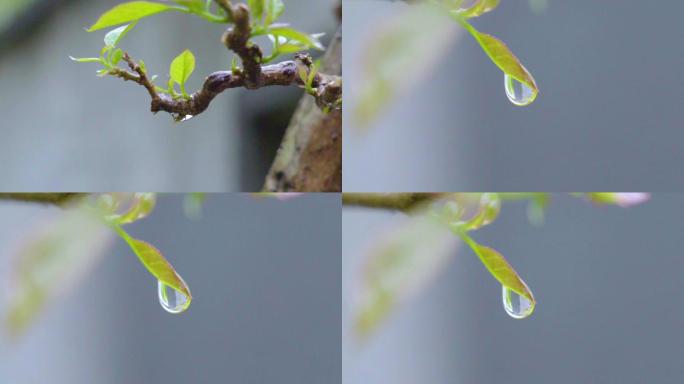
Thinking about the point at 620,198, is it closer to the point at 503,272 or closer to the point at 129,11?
the point at 503,272

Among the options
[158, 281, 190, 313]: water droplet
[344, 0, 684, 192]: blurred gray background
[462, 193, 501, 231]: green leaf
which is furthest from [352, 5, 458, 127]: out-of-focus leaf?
[158, 281, 190, 313]: water droplet

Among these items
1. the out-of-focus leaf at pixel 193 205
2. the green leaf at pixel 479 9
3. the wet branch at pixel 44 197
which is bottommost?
the wet branch at pixel 44 197

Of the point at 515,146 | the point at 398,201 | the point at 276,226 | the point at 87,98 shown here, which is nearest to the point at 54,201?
the point at 87,98

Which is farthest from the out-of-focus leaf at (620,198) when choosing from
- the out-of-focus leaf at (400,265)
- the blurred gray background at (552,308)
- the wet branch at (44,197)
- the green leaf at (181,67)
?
the wet branch at (44,197)

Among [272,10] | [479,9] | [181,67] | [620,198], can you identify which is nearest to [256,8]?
[272,10]

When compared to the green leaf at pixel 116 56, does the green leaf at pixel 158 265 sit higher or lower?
lower

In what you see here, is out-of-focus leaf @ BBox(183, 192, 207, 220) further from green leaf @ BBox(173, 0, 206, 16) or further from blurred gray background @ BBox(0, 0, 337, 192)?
green leaf @ BBox(173, 0, 206, 16)

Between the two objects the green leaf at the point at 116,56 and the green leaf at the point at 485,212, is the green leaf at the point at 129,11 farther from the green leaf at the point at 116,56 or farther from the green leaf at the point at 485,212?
the green leaf at the point at 485,212
